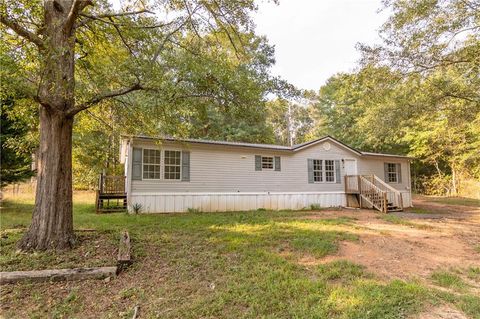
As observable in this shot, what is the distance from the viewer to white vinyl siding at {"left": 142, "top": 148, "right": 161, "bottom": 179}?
10344mm

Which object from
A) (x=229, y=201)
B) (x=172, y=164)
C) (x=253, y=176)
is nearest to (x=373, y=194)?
(x=253, y=176)

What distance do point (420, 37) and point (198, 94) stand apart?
23.9 ft

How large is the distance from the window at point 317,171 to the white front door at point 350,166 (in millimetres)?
1559

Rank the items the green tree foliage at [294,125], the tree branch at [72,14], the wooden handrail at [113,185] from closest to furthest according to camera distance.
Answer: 1. the tree branch at [72,14]
2. the wooden handrail at [113,185]
3. the green tree foliage at [294,125]

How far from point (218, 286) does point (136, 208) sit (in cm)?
721

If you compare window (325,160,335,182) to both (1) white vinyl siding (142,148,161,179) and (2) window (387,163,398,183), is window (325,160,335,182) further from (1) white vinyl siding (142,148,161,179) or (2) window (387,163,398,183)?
(1) white vinyl siding (142,148,161,179)

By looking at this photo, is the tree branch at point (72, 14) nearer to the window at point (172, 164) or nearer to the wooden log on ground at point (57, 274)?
the wooden log on ground at point (57, 274)

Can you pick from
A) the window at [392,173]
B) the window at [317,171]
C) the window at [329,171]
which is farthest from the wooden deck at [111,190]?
the window at [392,173]

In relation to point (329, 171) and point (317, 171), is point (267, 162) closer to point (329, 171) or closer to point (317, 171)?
point (317, 171)

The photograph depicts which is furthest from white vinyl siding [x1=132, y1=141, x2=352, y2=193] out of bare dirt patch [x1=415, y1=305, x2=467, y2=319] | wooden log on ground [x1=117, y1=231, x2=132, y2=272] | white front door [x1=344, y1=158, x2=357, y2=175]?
bare dirt patch [x1=415, y1=305, x2=467, y2=319]

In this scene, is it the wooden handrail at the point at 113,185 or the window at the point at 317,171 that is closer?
the wooden handrail at the point at 113,185

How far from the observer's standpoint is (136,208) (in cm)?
995

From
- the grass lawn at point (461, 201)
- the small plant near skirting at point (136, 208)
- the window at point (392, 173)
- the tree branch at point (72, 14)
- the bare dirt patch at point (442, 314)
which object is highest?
the tree branch at point (72, 14)

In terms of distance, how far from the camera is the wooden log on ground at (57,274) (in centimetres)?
367
